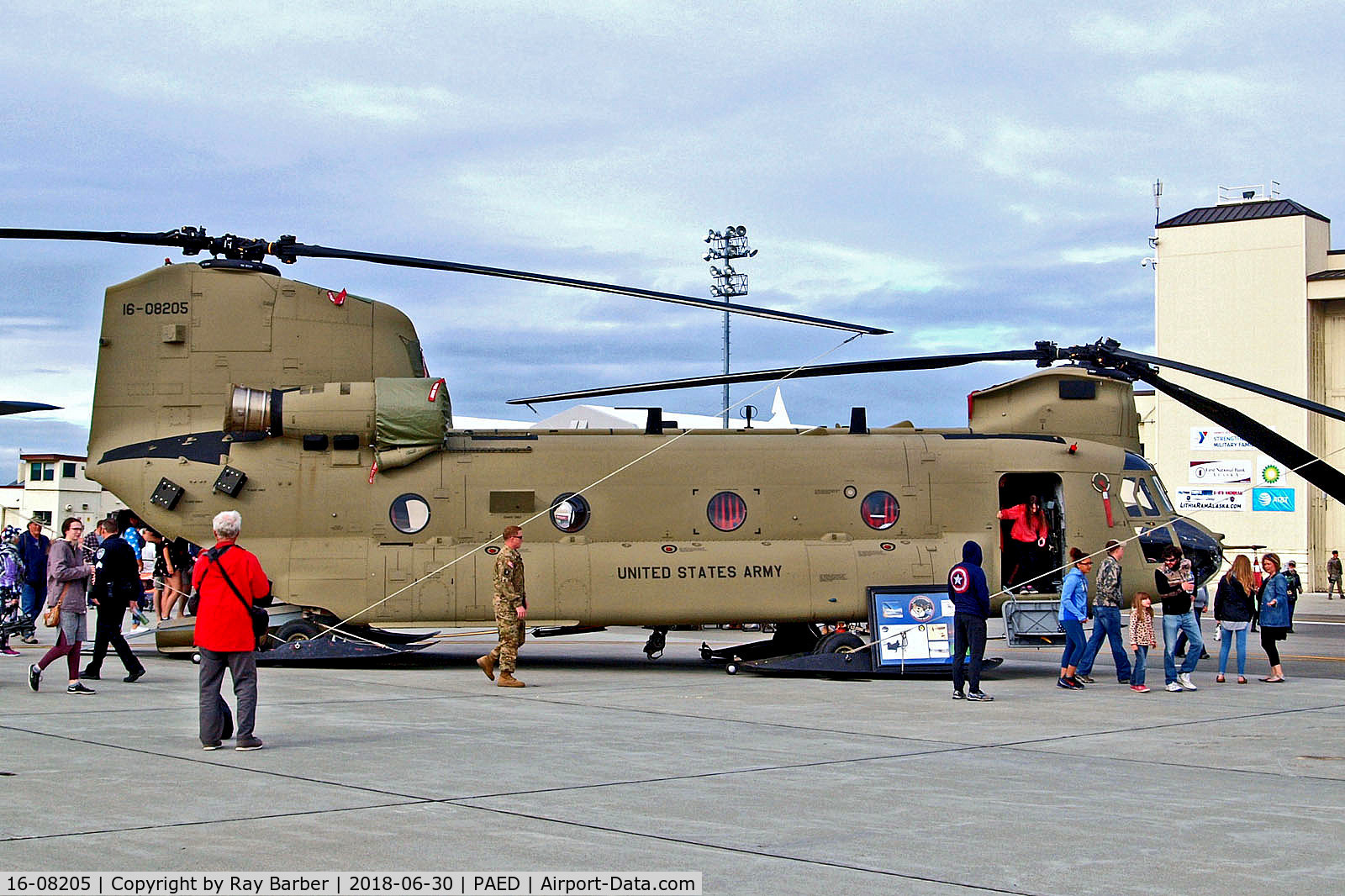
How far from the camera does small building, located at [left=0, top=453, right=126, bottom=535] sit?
6347 cm

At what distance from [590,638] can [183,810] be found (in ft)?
61.6

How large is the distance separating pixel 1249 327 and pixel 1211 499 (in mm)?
5832

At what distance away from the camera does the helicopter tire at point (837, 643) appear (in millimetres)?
16953

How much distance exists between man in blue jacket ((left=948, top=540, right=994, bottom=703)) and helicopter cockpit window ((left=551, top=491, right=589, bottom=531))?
5174 millimetres

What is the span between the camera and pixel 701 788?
8336 millimetres

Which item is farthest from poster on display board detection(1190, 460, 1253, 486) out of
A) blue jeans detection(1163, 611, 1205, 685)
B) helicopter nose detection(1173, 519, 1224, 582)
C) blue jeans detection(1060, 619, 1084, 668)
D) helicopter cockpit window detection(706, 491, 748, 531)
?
helicopter cockpit window detection(706, 491, 748, 531)

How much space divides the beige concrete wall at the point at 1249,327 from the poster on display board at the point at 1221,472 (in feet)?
0.34

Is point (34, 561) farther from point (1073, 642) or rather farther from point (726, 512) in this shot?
point (1073, 642)

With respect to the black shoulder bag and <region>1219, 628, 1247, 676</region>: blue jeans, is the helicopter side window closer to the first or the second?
<region>1219, 628, 1247, 676</region>: blue jeans

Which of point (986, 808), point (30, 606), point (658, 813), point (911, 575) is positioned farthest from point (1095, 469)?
point (30, 606)

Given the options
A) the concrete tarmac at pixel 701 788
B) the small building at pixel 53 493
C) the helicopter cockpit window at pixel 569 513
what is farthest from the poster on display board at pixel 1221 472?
the small building at pixel 53 493

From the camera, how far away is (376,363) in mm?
18203

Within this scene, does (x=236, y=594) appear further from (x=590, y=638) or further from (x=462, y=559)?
(x=590, y=638)

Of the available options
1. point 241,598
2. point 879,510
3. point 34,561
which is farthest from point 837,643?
point 34,561
